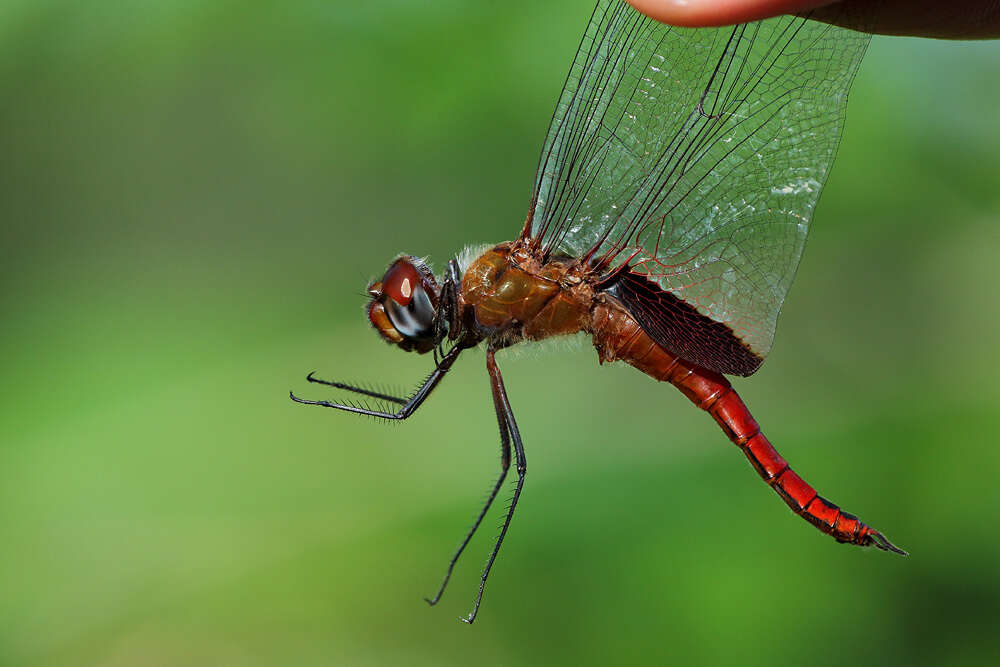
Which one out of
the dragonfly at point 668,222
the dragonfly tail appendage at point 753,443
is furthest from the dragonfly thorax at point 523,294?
the dragonfly tail appendage at point 753,443

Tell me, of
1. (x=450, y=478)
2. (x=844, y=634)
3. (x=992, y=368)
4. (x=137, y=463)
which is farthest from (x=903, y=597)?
(x=137, y=463)

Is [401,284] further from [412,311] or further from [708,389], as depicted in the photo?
[708,389]

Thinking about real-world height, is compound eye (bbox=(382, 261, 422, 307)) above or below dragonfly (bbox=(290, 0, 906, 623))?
below

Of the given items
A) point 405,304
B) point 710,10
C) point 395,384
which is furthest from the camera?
point 395,384

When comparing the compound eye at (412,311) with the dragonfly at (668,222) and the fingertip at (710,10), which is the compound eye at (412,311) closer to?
the dragonfly at (668,222)

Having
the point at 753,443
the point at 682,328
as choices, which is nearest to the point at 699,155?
the point at 682,328

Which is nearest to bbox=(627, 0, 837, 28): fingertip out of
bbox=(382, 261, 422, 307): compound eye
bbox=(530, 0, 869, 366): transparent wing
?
bbox=(530, 0, 869, 366): transparent wing

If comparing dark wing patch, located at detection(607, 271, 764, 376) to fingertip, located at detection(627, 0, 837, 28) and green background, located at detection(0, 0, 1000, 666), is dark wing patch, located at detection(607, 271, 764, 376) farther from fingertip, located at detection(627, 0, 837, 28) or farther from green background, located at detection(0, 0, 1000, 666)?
fingertip, located at detection(627, 0, 837, 28)
